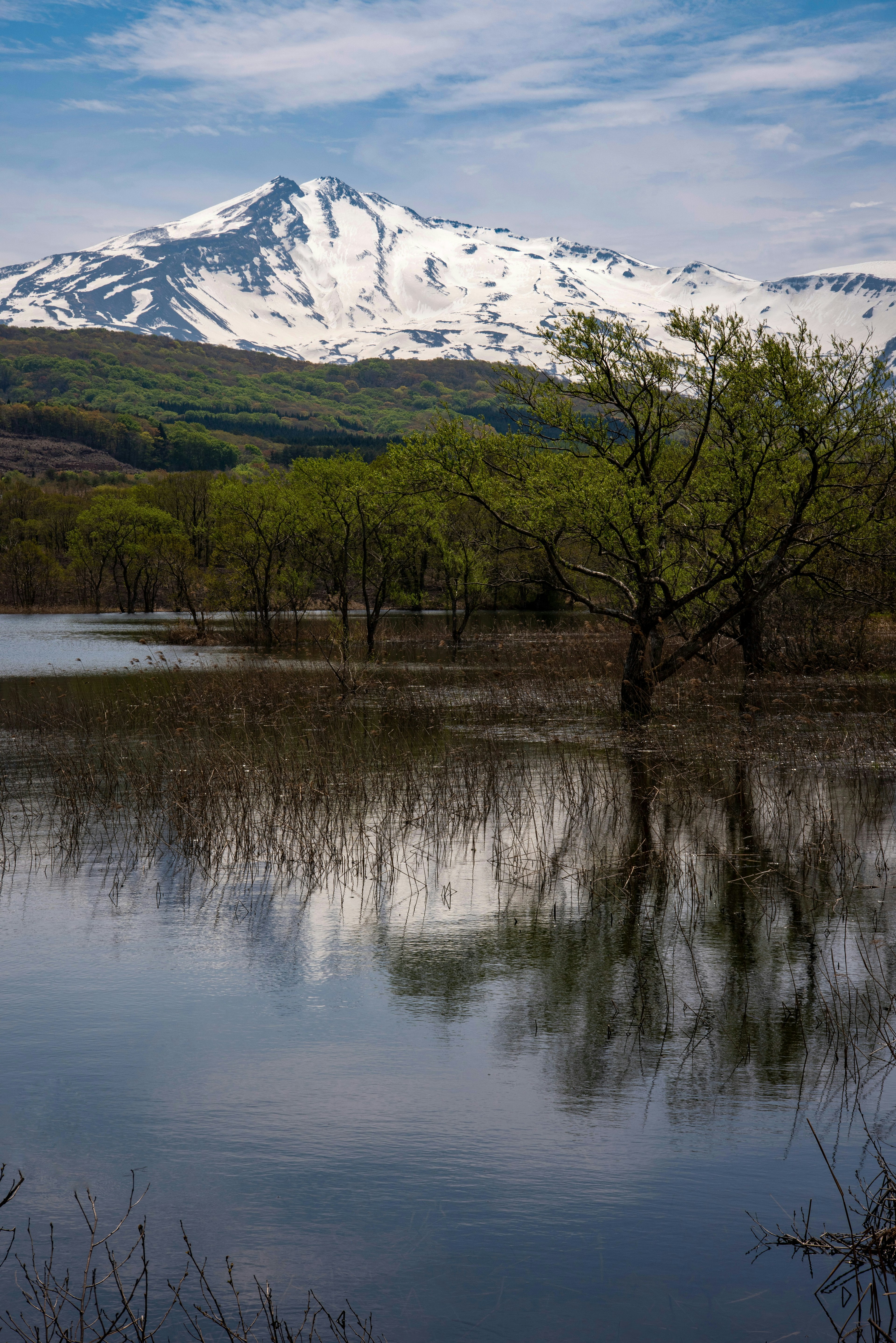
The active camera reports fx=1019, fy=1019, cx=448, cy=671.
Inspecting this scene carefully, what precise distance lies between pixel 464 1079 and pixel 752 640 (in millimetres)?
30226

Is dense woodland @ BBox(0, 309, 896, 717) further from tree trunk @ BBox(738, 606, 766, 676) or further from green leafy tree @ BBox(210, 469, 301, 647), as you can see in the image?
green leafy tree @ BBox(210, 469, 301, 647)

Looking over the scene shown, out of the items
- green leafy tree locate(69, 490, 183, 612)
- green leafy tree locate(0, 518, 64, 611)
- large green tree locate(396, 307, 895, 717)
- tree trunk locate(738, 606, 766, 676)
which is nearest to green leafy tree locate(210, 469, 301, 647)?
green leafy tree locate(69, 490, 183, 612)

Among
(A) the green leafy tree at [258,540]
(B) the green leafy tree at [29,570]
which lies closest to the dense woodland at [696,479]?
(A) the green leafy tree at [258,540]

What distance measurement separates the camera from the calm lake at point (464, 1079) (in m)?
6.00

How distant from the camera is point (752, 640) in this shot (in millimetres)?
36188

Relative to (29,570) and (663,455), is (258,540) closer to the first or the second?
(663,455)

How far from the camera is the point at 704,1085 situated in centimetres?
802

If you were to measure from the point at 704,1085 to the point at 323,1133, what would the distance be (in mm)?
2992

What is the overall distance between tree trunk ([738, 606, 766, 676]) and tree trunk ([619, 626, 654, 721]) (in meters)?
10.0

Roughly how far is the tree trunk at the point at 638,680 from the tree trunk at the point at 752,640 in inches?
394

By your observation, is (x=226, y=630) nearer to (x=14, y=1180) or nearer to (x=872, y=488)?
(x=872, y=488)

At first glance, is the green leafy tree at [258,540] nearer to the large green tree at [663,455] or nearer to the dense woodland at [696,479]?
the dense woodland at [696,479]

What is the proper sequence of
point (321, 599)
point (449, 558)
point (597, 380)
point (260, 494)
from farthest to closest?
point (321, 599)
point (260, 494)
point (449, 558)
point (597, 380)

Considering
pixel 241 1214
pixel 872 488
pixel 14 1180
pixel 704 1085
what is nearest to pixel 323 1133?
pixel 241 1214
